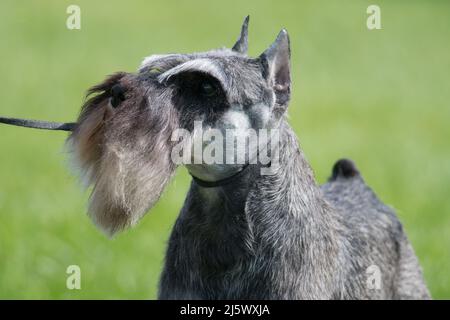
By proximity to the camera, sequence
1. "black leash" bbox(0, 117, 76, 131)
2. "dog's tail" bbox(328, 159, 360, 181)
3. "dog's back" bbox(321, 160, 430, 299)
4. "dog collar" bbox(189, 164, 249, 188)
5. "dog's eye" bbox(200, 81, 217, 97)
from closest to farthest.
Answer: "dog's eye" bbox(200, 81, 217, 97) → "black leash" bbox(0, 117, 76, 131) → "dog collar" bbox(189, 164, 249, 188) → "dog's back" bbox(321, 160, 430, 299) → "dog's tail" bbox(328, 159, 360, 181)

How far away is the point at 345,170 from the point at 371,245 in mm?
1008

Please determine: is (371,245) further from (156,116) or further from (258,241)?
(156,116)

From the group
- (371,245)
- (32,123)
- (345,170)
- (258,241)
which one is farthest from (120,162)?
(345,170)

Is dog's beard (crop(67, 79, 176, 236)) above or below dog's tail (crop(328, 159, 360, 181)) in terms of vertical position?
above

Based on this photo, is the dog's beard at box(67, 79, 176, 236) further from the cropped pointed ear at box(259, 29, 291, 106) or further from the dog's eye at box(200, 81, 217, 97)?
the cropped pointed ear at box(259, 29, 291, 106)

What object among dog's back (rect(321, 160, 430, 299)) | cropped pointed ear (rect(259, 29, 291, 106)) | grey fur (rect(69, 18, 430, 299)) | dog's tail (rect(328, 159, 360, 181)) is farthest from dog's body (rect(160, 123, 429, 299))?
dog's tail (rect(328, 159, 360, 181))

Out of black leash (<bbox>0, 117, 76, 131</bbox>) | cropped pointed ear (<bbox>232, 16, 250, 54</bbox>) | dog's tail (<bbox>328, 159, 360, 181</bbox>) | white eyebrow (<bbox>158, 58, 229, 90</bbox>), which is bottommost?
dog's tail (<bbox>328, 159, 360, 181</bbox>)

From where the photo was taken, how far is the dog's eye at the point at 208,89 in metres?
4.35

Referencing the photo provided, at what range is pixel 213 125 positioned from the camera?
439cm

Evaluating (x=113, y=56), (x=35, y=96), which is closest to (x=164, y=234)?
(x=35, y=96)

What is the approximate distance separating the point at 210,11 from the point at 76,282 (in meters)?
15.7

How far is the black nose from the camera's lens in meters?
4.32
